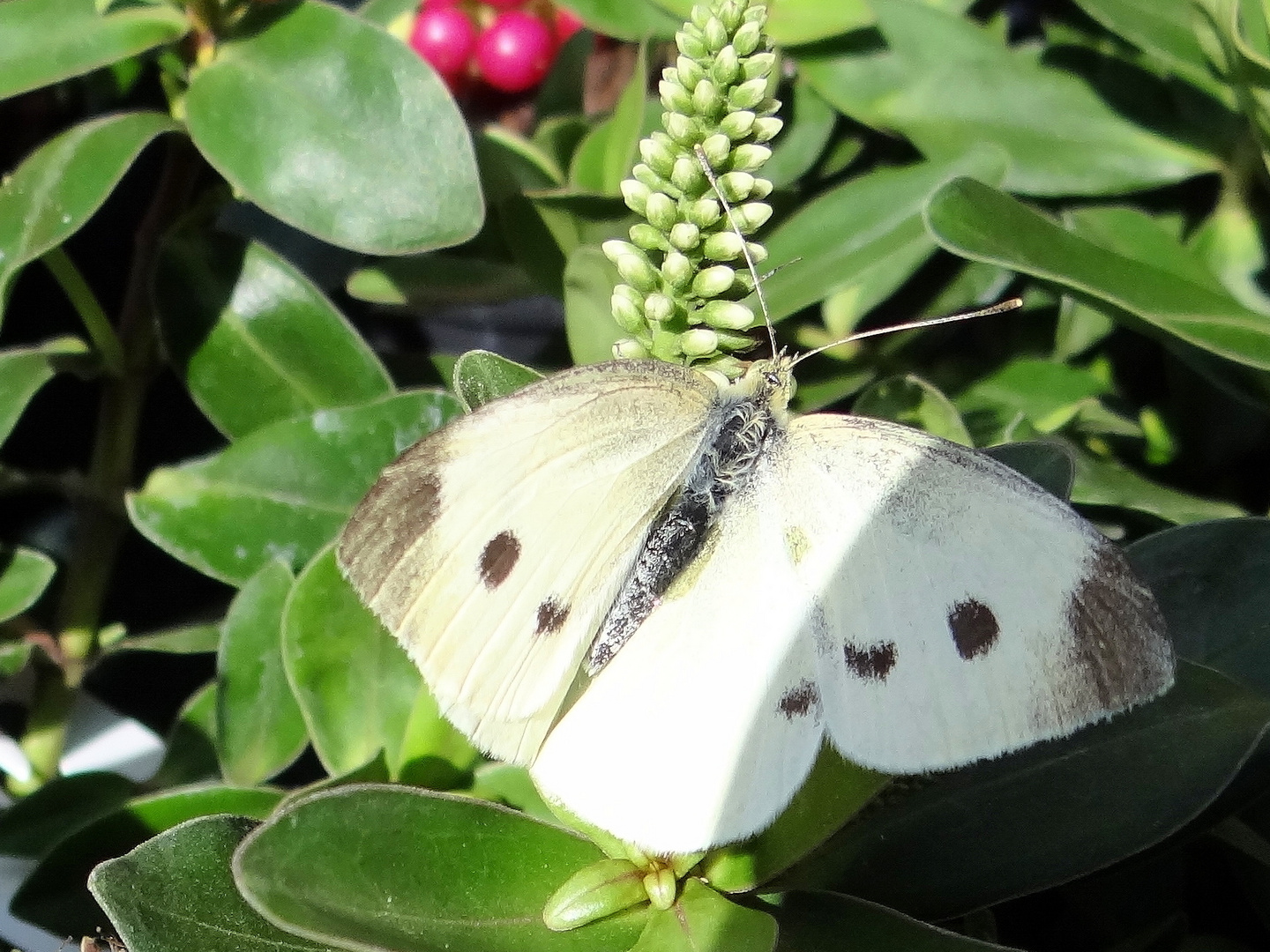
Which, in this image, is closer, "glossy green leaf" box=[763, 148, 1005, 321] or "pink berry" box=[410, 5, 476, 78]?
"glossy green leaf" box=[763, 148, 1005, 321]

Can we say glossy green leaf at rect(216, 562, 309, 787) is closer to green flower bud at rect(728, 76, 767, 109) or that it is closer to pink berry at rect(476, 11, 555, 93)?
green flower bud at rect(728, 76, 767, 109)

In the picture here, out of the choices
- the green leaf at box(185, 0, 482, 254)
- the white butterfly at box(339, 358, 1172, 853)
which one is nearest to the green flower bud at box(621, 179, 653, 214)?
the white butterfly at box(339, 358, 1172, 853)

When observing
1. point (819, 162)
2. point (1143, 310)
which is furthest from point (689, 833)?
point (819, 162)

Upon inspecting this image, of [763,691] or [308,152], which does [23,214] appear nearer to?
[308,152]

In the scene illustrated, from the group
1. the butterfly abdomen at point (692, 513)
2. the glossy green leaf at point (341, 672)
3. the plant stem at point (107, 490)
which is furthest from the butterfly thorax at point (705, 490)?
the plant stem at point (107, 490)

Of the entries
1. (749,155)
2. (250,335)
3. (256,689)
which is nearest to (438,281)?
(250,335)

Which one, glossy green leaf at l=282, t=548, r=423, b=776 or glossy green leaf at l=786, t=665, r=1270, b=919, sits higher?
glossy green leaf at l=282, t=548, r=423, b=776
